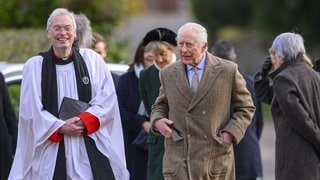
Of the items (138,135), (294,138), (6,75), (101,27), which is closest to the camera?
(294,138)

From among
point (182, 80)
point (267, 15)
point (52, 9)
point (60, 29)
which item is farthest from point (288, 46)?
point (267, 15)

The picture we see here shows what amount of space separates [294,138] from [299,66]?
57cm

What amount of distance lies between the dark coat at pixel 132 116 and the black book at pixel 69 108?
1368 mm

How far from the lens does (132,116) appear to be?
988cm

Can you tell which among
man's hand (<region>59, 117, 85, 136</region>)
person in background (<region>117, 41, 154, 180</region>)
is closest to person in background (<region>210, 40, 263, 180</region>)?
person in background (<region>117, 41, 154, 180</region>)

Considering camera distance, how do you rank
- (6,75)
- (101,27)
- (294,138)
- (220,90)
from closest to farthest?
(220,90) < (294,138) < (6,75) < (101,27)

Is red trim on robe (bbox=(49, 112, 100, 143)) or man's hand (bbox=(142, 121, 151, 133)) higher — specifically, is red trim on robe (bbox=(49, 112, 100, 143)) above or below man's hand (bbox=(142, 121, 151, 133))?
above

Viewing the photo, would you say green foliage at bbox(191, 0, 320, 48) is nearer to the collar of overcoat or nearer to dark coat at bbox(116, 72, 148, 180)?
dark coat at bbox(116, 72, 148, 180)

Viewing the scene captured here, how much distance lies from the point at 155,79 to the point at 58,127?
1.26 metres

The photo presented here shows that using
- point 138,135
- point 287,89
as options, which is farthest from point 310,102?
point 138,135

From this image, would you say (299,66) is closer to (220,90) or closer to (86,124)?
(220,90)

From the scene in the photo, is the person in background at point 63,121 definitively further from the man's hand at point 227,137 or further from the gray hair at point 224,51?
the gray hair at point 224,51

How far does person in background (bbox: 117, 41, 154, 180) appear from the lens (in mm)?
9891

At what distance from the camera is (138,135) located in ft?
32.4
